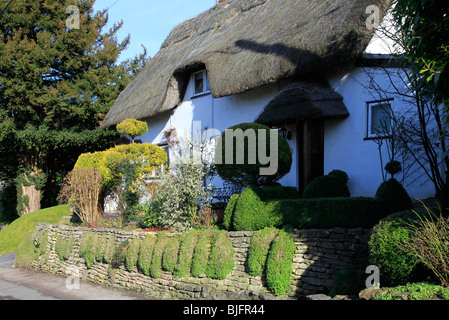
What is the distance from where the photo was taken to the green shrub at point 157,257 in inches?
360

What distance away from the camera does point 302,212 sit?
293 inches

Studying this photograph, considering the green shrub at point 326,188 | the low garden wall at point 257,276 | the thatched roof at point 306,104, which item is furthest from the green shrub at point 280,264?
the thatched roof at point 306,104

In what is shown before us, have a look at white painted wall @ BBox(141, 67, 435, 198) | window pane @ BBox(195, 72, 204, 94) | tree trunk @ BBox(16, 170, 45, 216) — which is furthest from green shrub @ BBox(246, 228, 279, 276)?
tree trunk @ BBox(16, 170, 45, 216)

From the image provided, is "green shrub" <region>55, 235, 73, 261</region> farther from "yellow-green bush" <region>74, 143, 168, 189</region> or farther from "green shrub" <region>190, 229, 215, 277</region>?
"green shrub" <region>190, 229, 215, 277</region>

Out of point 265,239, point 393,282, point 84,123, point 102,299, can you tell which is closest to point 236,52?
point 265,239

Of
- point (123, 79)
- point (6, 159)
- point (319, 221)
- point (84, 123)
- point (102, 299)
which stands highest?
point (123, 79)

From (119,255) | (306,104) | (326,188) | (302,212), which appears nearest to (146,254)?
(119,255)

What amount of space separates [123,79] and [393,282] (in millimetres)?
17807

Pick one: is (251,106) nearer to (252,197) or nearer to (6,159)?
(252,197)

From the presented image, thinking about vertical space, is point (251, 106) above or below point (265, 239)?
above

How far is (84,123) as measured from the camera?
65.4 feet

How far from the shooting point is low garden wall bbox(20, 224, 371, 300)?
6.45m

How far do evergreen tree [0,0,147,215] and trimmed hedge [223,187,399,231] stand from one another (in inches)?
498
